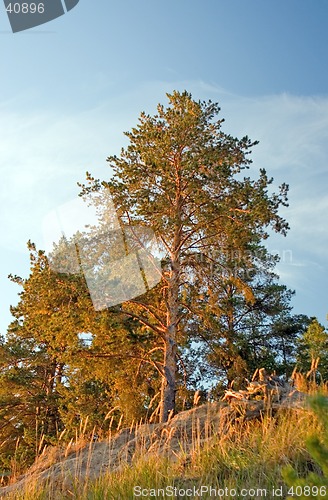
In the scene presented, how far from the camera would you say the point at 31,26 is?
8867 mm

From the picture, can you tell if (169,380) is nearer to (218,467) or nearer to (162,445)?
(162,445)

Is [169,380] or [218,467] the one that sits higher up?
[169,380]

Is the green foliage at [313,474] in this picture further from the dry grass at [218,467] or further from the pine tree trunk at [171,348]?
the pine tree trunk at [171,348]

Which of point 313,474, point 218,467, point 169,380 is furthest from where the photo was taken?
point 169,380

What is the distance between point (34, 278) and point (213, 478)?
10756 millimetres

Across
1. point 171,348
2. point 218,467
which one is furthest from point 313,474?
point 171,348

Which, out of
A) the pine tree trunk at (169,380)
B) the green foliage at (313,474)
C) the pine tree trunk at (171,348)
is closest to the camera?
the green foliage at (313,474)

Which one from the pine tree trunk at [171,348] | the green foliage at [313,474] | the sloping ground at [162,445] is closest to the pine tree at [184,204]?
the pine tree trunk at [171,348]

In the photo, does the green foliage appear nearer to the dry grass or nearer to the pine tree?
the dry grass

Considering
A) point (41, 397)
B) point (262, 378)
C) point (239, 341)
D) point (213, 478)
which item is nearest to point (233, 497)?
point (213, 478)

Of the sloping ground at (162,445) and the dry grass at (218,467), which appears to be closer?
the dry grass at (218,467)

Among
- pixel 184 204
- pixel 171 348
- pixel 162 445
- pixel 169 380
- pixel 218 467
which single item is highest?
pixel 184 204

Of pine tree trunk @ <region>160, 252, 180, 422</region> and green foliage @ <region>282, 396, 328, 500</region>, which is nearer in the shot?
green foliage @ <region>282, 396, 328, 500</region>

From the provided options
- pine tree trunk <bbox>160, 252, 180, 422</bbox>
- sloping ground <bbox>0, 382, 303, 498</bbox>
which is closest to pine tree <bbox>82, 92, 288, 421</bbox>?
pine tree trunk <bbox>160, 252, 180, 422</bbox>
